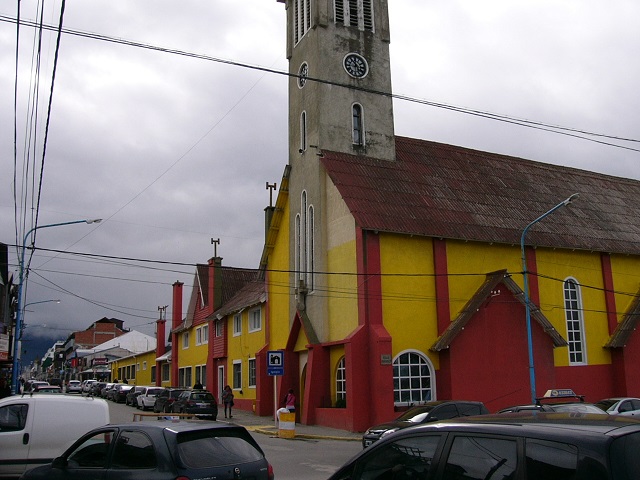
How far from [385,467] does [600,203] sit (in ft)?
114

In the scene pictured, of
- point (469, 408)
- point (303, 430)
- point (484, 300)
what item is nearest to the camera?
point (469, 408)

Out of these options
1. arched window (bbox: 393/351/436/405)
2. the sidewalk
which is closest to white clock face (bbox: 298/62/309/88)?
arched window (bbox: 393/351/436/405)

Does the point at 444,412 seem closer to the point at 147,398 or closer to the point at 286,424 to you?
the point at 286,424

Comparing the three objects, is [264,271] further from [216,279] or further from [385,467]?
[385,467]

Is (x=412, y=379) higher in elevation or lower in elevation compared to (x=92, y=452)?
higher

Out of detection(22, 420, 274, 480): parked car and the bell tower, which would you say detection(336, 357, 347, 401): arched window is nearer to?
the bell tower

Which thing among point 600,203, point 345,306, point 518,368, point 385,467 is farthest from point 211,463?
point 600,203

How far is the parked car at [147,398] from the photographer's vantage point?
39.2m

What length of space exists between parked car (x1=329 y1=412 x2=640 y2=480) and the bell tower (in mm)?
23152

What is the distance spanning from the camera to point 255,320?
3706 centimetres

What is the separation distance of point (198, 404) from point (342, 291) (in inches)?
354

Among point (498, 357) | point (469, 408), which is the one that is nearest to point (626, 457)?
point (469, 408)

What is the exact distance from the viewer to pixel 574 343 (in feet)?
99.6

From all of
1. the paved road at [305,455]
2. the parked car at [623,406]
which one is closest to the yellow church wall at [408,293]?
the paved road at [305,455]
